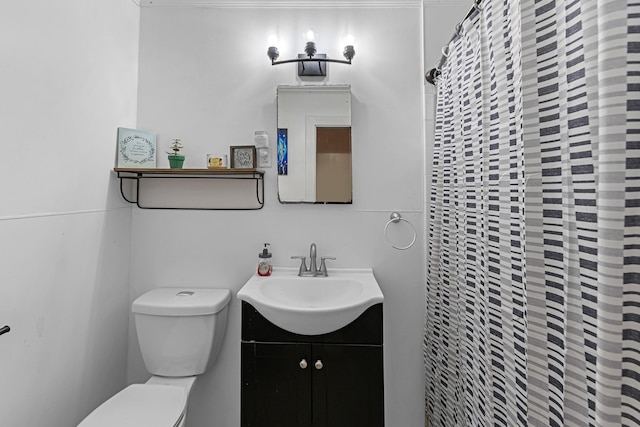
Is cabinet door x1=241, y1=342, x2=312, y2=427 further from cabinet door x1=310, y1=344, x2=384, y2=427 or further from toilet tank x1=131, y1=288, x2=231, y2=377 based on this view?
toilet tank x1=131, y1=288, x2=231, y2=377

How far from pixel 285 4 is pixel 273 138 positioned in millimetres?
711

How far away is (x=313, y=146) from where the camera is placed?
1.72 m

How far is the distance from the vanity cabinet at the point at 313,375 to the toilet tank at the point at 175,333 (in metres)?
0.26

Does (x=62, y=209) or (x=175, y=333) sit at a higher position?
(x=62, y=209)

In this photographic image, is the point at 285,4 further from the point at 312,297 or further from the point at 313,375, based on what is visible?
the point at 313,375

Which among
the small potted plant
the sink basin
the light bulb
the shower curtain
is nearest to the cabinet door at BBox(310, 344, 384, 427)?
the sink basin

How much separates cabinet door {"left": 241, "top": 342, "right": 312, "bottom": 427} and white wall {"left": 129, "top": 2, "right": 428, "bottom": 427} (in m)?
0.40

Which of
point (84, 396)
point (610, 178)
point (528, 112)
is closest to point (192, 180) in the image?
point (84, 396)

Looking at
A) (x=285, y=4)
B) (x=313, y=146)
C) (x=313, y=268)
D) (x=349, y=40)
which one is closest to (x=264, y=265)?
(x=313, y=268)

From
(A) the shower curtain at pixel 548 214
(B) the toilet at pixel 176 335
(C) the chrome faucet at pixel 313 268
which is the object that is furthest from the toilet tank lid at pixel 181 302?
(A) the shower curtain at pixel 548 214

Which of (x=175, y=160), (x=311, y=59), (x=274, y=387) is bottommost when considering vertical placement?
(x=274, y=387)

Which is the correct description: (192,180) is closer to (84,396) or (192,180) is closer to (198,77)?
(198,77)

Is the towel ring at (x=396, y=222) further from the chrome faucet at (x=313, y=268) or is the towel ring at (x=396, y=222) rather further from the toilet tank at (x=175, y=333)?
the toilet tank at (x=175, y=333)

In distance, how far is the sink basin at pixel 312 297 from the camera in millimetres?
1281
